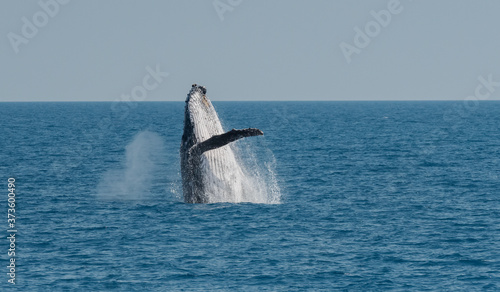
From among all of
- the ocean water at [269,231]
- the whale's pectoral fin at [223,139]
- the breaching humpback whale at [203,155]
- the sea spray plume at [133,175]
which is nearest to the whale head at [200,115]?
the breaching humpback whale at [203,155]

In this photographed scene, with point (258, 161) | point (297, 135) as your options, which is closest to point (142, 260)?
point (258, 161)

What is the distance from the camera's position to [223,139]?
99.9 ft

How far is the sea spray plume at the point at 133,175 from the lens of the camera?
4431cm

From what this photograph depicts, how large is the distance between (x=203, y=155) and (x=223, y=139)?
7.60ft

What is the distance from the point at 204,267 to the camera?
2784 cm

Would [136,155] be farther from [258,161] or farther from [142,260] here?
[142,260]

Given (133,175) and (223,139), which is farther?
(133,175)

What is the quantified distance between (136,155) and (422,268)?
1927 inches

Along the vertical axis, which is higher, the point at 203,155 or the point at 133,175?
the point at 203,155
